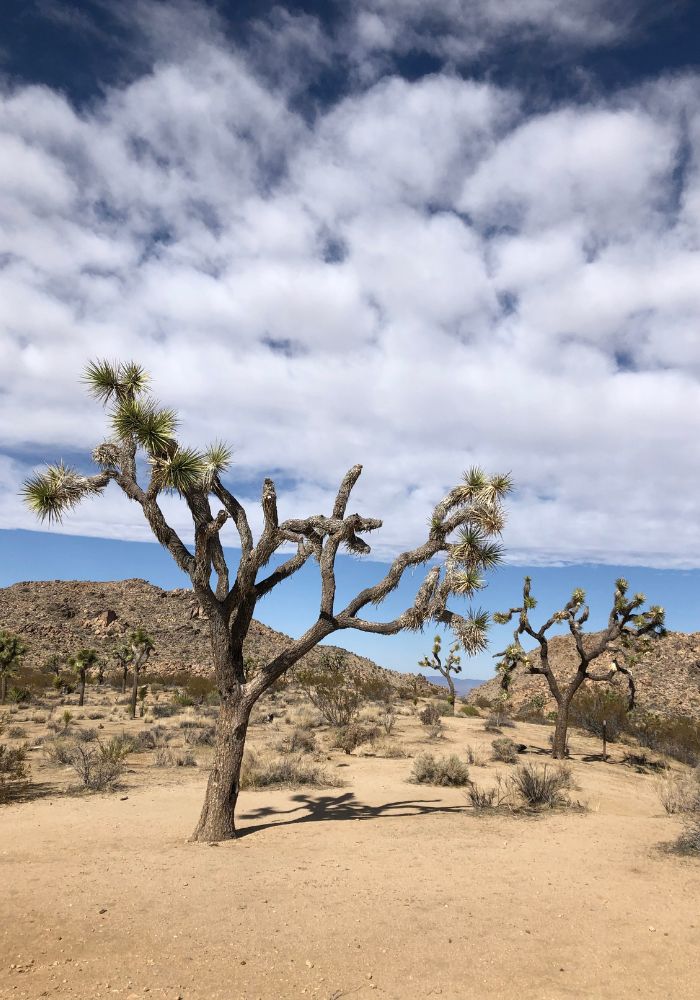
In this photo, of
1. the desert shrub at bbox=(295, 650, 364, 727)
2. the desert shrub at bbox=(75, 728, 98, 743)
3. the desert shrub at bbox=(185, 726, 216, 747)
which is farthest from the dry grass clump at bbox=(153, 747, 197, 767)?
the desert shrub at bbox=(295, 650, 364, 727)

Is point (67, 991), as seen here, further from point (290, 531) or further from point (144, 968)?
point (290, 531)

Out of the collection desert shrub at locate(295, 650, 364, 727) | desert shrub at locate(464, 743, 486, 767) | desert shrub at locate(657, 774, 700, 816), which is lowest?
desert shrub at locate(464, 743, 486, 767)

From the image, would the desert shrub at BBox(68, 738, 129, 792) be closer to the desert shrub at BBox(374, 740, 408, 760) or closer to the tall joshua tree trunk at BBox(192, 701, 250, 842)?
the tall joshua tree trunk at BBox(192, 701, 250, 842)

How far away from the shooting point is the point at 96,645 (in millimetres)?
62719

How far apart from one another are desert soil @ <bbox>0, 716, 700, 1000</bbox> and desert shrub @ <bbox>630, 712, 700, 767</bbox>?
37.1 feet

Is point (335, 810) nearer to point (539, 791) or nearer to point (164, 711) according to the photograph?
point (539, 791)

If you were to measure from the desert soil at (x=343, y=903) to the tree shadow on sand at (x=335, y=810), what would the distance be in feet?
0.24

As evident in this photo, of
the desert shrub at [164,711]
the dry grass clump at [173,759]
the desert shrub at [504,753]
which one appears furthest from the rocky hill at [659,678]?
the dry grass clump at [173,759]

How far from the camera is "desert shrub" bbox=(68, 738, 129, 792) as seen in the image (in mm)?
12852

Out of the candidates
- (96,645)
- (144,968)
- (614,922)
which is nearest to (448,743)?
(614,922)

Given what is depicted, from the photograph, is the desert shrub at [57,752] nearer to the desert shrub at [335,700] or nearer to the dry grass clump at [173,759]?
the dry grass clump at [173,759]

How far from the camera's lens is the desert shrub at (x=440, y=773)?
552 inches

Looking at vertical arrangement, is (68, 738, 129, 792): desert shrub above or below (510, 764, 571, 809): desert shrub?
below

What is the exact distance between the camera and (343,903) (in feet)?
22.7
